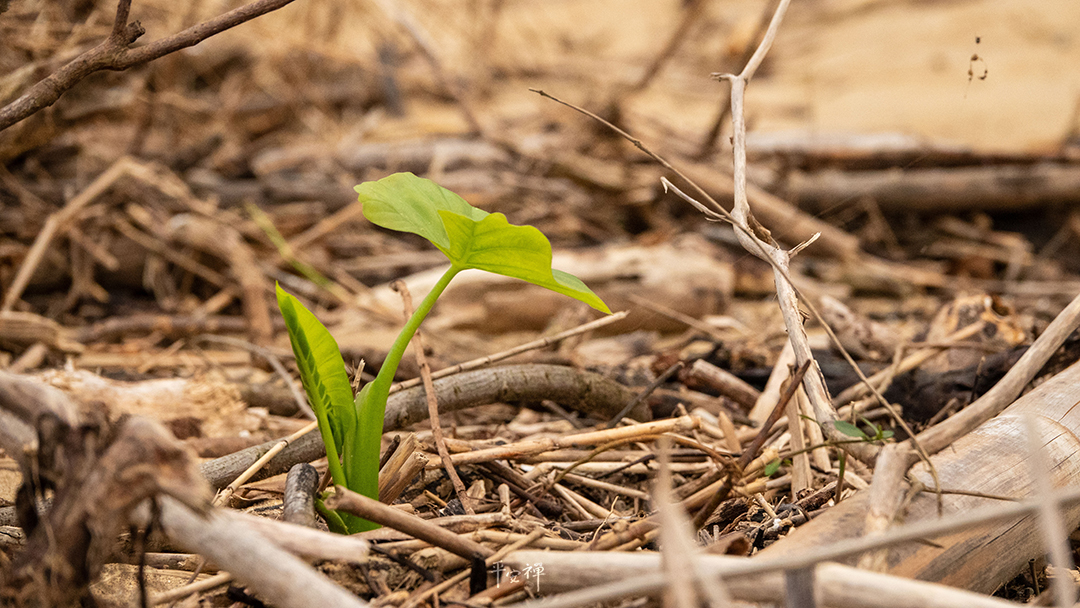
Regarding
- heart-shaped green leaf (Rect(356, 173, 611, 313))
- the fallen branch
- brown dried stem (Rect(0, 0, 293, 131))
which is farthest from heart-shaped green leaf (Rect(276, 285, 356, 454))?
brown dried stem (Rect(0, 0, 293, 131))

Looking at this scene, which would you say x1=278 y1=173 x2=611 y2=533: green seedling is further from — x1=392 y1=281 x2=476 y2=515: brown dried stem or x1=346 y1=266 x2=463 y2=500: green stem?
x1=392 y1=281 x2=476 y2=515: brown dried stem

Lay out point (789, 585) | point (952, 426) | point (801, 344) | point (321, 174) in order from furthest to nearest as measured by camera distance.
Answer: point (321, 174), point (801, 344), point (952, 426), point (789, 585)

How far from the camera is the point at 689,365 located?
7.51 feet

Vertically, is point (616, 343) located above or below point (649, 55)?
below

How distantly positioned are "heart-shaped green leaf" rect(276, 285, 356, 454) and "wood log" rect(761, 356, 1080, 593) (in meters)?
0.73

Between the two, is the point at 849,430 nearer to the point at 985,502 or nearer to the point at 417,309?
the point at 985,502

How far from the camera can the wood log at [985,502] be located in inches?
42.3

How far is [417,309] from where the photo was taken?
124cm

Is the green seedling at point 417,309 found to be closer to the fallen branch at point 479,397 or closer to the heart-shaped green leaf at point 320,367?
the heart-shaped green leaf at point 320,367

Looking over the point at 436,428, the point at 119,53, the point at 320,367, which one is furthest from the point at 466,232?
the point at 119,53

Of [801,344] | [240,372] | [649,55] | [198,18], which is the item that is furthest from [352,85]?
[801,344]

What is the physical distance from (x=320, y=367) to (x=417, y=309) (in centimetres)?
19

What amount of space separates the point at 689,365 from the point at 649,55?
7.64m

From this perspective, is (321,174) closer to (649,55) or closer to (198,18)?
(198,18)
